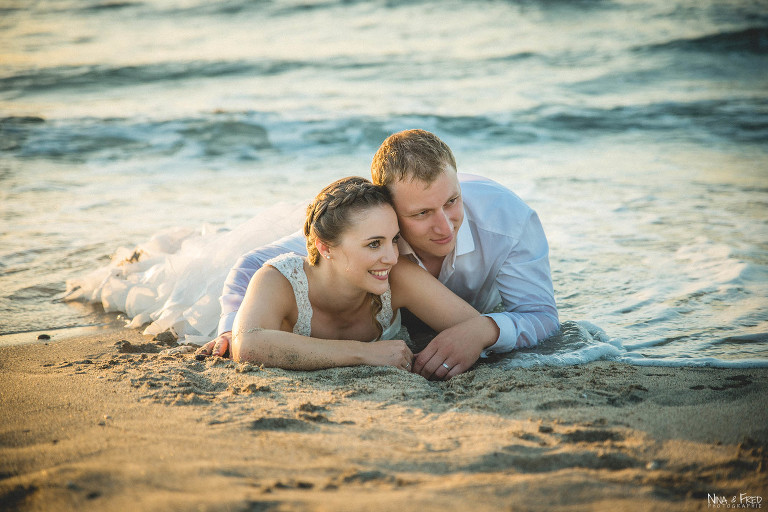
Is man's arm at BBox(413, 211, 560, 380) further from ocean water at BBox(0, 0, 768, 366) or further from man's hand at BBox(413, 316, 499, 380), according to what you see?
ocean water at BBox(0, 0, 768, 366)

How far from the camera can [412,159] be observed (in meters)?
3.68

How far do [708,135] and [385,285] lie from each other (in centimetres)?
902

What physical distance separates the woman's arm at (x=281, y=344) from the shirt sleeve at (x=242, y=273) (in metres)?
0.32

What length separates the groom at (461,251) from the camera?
3.68 meters

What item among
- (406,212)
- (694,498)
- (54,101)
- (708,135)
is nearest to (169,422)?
(406,212)

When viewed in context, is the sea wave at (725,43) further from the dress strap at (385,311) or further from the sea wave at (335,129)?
the dress strap at (385,311)

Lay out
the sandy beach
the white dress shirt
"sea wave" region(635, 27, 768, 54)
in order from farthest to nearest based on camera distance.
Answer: "sea wave" region(635, 27, 768, 54) < the white dress shirt < the sandy beach

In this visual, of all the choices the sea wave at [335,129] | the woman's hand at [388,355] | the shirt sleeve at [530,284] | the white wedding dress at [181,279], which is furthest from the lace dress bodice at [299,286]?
the sea wave at [335,129]

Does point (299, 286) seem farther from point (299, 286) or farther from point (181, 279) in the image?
point (181, 279)

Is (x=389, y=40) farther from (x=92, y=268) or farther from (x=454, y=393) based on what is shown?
(x=454, y=393)

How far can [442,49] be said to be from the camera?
675 inches

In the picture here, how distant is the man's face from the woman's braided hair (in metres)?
0.11

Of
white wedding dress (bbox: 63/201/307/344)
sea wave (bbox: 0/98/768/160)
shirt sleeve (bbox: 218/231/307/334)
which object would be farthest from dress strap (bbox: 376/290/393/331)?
sea wave (bbox: 0/98/768/160)

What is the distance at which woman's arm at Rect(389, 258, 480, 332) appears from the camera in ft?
12.9
